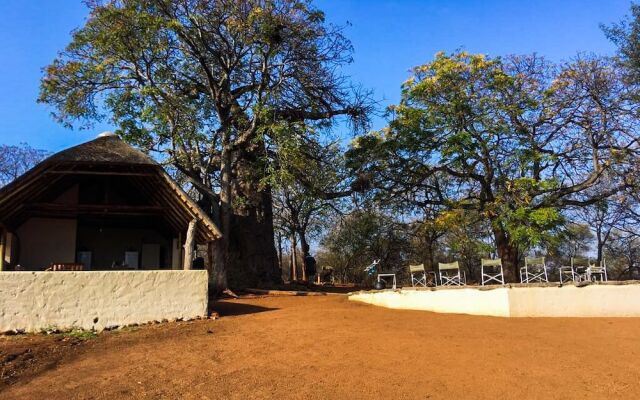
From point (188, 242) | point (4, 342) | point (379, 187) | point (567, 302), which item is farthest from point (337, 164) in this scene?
point (4, 342)

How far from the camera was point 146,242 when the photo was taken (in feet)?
56.1

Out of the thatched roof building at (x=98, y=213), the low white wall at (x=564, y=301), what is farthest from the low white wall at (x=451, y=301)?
the thatched roof building at (x=98, y=213)

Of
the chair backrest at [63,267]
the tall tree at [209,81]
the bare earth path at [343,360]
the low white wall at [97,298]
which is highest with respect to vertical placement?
the tall tree at [209,81]

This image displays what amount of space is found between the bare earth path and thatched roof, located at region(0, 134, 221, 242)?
10.5 feet

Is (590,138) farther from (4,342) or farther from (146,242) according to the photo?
(4,342)

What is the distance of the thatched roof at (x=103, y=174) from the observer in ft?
38.2

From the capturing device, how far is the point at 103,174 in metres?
12.1

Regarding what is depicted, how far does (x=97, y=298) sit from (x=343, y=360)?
550cm

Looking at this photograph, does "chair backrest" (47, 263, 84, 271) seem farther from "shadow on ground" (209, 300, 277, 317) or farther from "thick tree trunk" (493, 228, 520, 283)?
"thick tree trunk" (493, 228, 520, 283)

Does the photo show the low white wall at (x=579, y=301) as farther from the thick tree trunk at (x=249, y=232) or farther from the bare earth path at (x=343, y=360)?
the thick tree trunk at (x=249, y=232)

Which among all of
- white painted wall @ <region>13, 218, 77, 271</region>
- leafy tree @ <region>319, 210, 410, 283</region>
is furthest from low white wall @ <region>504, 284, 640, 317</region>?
white painted wall @ <region>13, 218, 77, 271</region>

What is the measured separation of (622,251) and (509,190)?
15962 mm

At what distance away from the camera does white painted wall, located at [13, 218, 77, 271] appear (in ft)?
48.9

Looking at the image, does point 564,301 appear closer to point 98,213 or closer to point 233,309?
point 233,309
